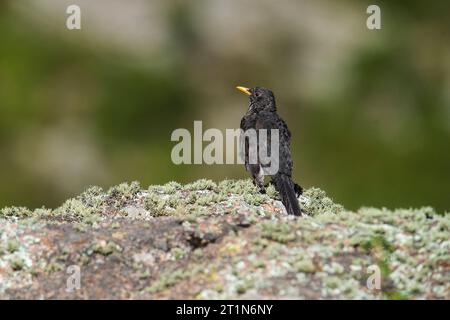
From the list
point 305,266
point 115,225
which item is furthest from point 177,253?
point 305,266

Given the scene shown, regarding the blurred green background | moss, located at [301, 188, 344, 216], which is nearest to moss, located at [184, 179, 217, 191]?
moss, located at [301, 188, 344, 216]

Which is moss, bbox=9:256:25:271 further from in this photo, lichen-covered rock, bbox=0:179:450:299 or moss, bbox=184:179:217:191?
moss, bbox=184:179:217:191

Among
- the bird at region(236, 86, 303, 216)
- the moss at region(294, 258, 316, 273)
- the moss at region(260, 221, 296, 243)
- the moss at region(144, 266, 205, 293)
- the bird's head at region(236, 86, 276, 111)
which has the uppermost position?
the bird's head at region(236, 86, 276, 111)

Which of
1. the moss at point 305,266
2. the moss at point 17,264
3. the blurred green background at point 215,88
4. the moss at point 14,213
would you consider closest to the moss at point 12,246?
the moss at point 17,264

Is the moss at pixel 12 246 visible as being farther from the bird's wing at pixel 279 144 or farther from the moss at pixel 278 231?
the bird's wing at pixel 279 144

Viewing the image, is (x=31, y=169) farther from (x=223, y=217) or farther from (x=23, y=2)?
(x=223, y=217)
